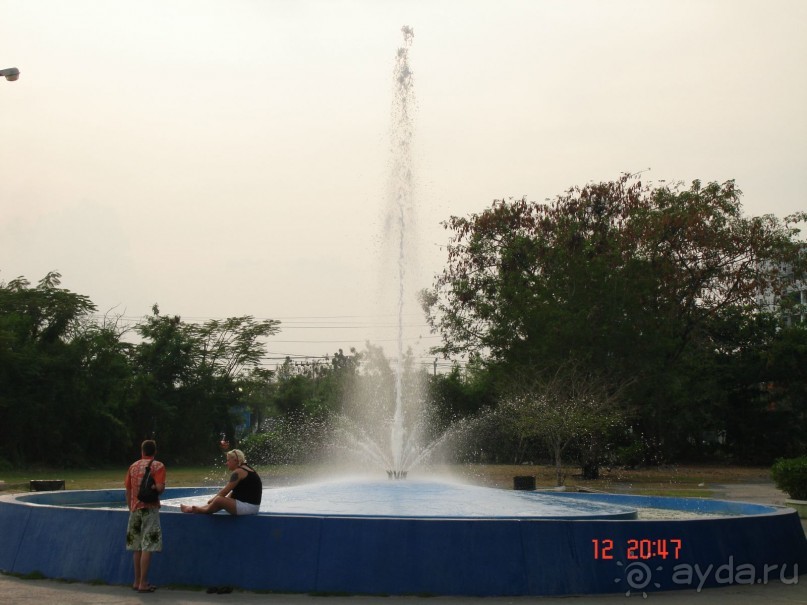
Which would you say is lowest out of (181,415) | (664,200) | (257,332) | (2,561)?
(2,561)

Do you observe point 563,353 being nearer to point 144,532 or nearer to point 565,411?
point 565,411

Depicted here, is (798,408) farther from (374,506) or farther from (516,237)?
(374,506)

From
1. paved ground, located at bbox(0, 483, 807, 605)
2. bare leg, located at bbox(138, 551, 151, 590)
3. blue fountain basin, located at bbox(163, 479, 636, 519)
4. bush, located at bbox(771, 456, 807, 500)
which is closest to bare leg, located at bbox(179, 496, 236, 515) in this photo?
bare leg, located at bbox(138, 551, 151, 590)

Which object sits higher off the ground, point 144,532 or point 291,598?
point 144,532

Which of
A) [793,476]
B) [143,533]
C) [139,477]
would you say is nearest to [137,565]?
[143,533]

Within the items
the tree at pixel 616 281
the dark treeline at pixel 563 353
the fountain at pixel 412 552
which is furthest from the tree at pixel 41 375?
the fountain at pixel 412 552

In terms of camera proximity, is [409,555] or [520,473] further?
[520,473]

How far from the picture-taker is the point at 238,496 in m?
11.4

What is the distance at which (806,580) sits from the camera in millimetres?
12305

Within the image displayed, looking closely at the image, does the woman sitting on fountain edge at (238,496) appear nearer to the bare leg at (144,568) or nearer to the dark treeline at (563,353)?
the bare leg at (144,568)

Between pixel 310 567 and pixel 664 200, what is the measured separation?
43.2 m

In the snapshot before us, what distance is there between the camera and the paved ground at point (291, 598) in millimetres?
10289

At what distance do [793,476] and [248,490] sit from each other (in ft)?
54.1

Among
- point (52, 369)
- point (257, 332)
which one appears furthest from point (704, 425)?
point (52, 369)
